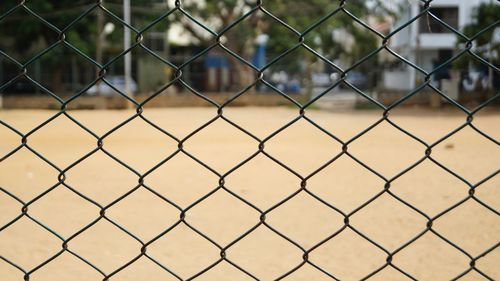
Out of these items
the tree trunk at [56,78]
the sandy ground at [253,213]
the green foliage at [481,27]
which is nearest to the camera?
the sandy ground at [253,213]

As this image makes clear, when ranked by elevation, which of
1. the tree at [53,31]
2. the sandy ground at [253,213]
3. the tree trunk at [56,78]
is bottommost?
the tree trunk at [56,78]

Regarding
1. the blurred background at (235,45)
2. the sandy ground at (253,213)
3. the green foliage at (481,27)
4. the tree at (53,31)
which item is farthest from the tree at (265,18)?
the sandy ground at (253,213)

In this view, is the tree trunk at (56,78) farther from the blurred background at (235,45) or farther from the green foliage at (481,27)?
the green foliage at (481,27)

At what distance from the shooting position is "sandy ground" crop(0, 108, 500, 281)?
3.90 meters

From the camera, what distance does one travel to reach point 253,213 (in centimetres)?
538

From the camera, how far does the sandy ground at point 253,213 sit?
154 inches

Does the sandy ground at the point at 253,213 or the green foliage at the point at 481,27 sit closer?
the sandy ground at the point at 253,213

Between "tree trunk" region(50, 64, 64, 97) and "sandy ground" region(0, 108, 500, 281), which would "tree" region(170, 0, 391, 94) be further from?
"sandy ground" region(0, 108, 500, 281)

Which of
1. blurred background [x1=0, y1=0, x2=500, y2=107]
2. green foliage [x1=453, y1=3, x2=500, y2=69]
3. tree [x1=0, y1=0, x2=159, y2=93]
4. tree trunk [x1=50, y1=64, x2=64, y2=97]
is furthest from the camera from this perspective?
tree trunk [x1=50, y1=64, x2=64, y2=97]

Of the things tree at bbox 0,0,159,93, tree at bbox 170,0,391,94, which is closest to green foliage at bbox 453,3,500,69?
tree at bbox 170,0,391,94

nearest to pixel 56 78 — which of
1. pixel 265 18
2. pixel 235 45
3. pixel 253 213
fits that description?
pixel 235 45

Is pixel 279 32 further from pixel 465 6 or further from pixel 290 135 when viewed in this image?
pixel 290 135

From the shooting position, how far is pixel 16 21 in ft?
92.0

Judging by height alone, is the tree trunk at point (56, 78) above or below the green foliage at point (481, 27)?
below
